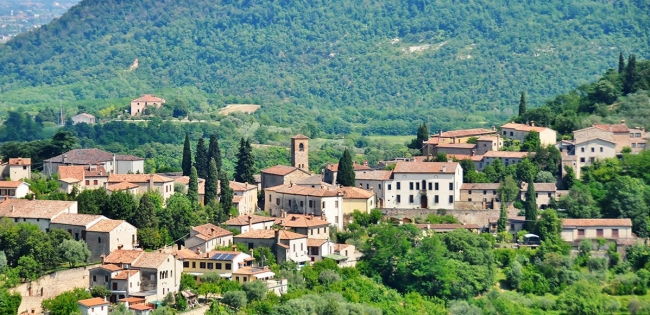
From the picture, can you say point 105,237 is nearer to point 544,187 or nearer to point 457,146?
point 544,187

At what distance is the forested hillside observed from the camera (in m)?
159

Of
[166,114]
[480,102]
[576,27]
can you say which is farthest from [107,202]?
[576,27]

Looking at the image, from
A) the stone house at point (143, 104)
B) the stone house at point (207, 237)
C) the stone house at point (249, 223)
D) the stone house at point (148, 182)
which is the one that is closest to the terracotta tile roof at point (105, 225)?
the stone house at point (207, 237)

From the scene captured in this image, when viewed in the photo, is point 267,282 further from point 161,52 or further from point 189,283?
point 161,52

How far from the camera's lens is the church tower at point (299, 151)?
77.7 meters

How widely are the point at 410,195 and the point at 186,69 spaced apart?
Result: 389 ft

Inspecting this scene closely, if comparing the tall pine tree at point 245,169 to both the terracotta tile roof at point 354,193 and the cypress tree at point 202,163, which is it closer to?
the cypress tree at point 202,163

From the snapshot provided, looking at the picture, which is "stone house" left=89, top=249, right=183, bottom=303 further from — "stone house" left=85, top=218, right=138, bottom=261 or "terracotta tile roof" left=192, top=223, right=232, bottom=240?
"terracotta tile roof" left=192, top=223, right=232, bottom=240

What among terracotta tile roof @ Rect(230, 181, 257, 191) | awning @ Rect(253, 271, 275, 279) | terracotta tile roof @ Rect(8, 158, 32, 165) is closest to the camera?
awning @ Rect(253, 271, 275, 279)

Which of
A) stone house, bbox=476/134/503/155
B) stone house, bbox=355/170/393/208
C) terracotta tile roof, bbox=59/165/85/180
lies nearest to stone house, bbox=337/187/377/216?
stone house, bbox=355/170/393/208

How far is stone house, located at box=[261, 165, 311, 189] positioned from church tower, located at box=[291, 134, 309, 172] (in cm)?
270

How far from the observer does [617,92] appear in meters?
92.2

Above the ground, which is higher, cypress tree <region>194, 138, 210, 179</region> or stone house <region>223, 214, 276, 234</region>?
cypress tree <region>194, 138, 210, 179</region>

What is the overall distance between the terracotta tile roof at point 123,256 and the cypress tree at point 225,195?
890 cm
